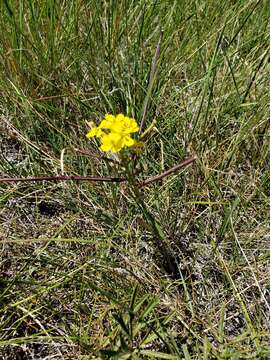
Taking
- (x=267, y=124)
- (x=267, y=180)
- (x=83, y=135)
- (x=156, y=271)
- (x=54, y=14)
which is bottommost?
(x=156, y=271)

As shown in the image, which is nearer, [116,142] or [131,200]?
[116,142]

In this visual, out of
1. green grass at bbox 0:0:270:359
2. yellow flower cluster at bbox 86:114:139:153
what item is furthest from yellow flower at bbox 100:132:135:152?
green grass at bbox 0:0:270:359

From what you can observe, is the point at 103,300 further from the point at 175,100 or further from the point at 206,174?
the point at 175,100

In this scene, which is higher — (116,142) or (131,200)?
(131,200)

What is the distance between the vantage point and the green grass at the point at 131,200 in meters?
1.08

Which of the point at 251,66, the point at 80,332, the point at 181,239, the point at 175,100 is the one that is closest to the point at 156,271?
the point at 181,239

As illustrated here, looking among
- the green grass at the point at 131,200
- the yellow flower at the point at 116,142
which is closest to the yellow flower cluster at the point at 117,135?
the yellow flower at the point at 116,142

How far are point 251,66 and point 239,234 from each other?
0.59m

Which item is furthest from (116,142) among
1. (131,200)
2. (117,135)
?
(131,200)

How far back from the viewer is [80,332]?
1.09m

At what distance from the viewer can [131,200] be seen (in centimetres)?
129

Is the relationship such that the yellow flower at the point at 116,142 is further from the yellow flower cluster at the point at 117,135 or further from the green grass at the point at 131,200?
the green grass at the point at 131,200

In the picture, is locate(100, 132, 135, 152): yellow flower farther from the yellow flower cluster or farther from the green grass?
the green grass

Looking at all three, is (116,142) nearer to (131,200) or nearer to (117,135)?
(117,135)
